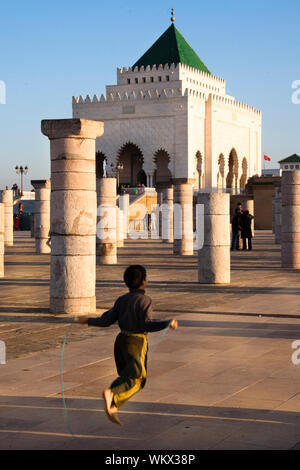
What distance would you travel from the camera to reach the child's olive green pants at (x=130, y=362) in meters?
4.27

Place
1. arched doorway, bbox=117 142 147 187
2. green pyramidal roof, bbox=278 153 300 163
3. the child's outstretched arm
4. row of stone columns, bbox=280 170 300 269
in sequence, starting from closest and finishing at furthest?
the child's outstretched arm → row of stone columns, bbox=280 170 300 269 → arched doorway, bbox=117 142 147 187 → green pyramidal roof, bbox=278 153 300 163

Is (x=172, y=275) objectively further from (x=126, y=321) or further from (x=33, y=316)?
(x=126, y=321)

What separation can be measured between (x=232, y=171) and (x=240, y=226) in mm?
50136

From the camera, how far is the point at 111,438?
4.17 metres

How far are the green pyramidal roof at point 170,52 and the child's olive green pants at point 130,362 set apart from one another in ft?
208

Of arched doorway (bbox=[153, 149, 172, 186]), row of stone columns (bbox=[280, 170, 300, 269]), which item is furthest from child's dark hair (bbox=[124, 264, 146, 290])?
arched doorway (bbox=[153, 149, 172, 186])

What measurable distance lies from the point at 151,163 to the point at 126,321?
59.4 meters

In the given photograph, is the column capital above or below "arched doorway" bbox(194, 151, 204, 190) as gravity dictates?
below

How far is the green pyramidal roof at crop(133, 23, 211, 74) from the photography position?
66875mm

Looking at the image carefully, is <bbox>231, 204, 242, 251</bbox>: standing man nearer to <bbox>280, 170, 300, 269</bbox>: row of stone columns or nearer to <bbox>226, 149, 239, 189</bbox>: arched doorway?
<bbox>280, 170, 300, 269</bbox>: row of stone columns

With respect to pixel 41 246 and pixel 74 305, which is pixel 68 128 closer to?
pixel 74 305

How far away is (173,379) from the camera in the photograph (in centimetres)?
566

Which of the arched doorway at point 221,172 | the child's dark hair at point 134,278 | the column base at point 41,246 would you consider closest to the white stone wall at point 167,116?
the arched doorway at point 221,172

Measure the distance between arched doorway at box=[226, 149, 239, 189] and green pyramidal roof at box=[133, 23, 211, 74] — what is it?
860cm
